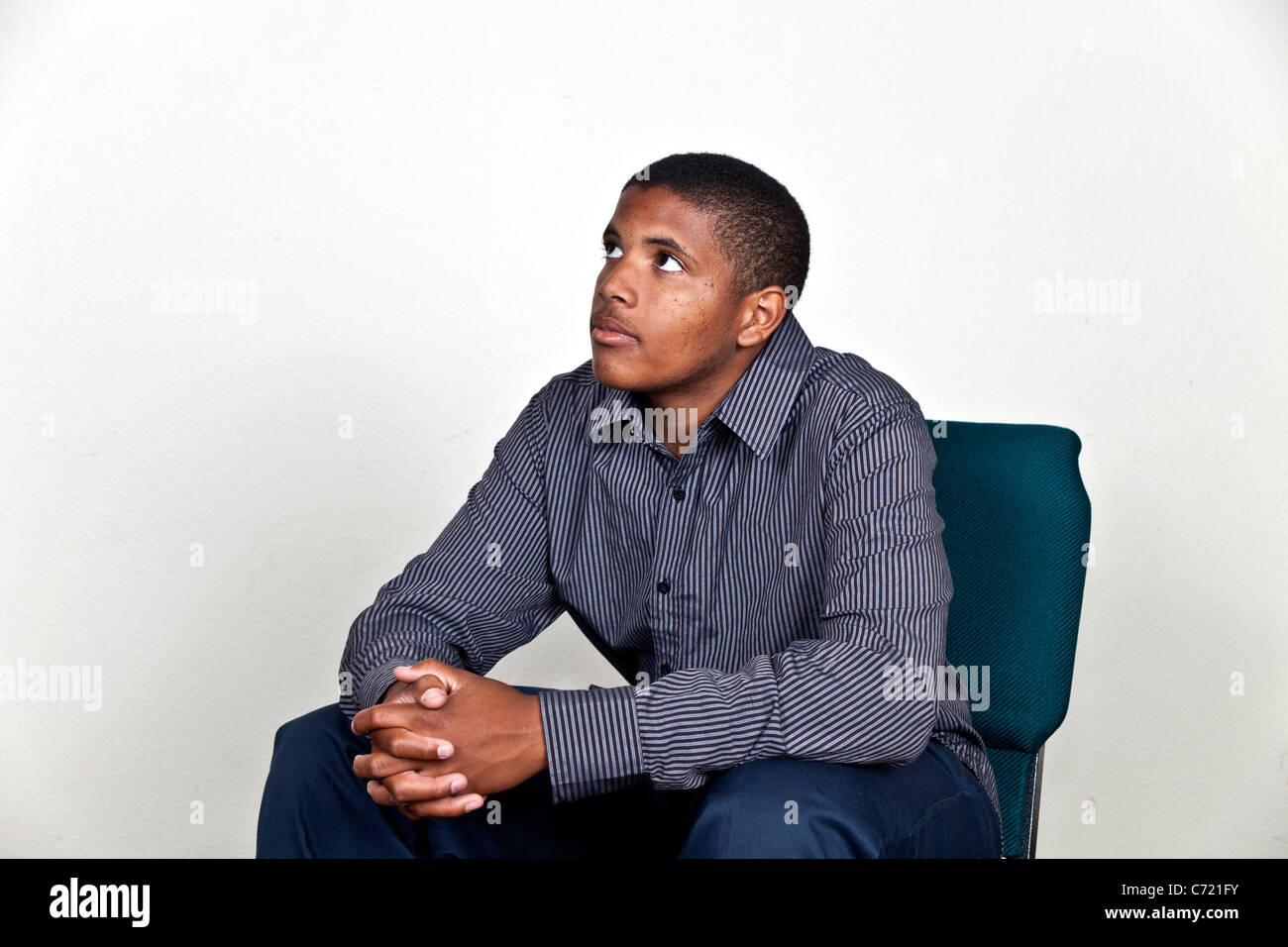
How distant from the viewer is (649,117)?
99.3 inches

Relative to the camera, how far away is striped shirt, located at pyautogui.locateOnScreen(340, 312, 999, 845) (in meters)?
1.37

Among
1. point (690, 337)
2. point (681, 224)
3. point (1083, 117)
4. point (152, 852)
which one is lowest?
point (152, 852)

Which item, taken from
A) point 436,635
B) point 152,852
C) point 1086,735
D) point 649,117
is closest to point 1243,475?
point 1086,735

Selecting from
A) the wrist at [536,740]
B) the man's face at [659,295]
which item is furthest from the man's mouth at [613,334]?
the wrist at [536,740]

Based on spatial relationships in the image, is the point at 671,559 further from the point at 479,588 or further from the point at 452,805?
the point at 452,805

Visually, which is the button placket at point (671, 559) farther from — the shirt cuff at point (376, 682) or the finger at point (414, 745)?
the finger at point (414, 745)

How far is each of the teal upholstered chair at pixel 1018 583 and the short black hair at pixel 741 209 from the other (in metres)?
0.35

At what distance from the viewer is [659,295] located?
1649 millimetres

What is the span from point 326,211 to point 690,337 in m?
→ 1.09

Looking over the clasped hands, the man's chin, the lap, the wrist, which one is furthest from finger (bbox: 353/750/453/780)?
the man's chin

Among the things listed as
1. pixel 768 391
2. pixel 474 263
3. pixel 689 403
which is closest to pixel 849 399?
pixel 768 391

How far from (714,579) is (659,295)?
362mm

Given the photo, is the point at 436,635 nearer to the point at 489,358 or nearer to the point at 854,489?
the point at 854,489

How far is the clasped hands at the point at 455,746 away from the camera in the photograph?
137 cm
